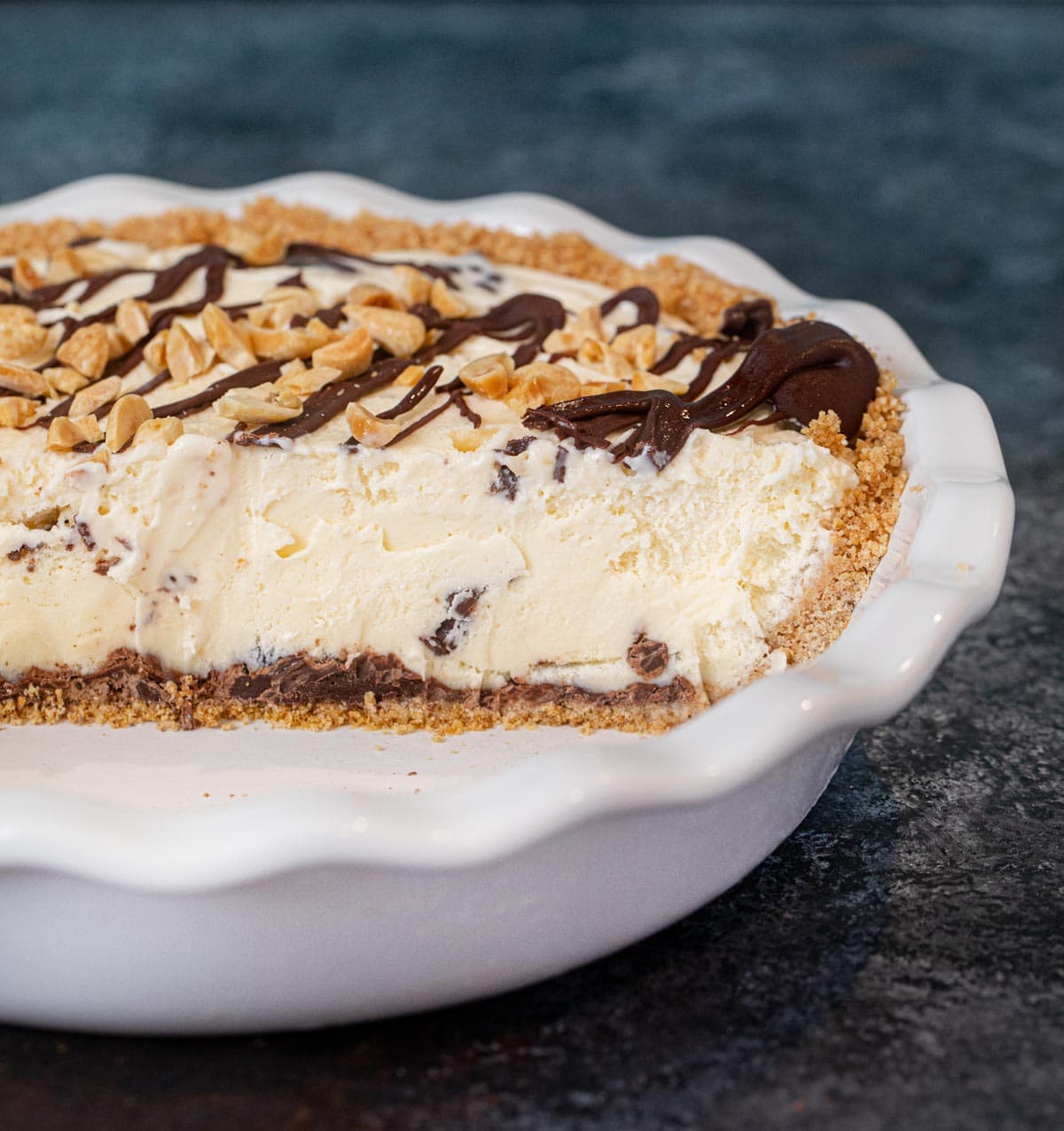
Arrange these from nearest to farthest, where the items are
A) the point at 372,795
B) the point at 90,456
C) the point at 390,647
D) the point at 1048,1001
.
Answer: the point at 372,795
the point at 1048,1001
the point at 90,456
the point at 390,647

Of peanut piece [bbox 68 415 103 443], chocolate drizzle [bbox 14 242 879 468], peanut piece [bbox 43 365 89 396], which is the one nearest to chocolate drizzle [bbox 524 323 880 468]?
chocolate drizzle [bbox 14 242 879 468]

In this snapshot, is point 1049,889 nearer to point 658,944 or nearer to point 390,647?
point 658,944

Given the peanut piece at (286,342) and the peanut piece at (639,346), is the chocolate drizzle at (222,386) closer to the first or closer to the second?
the peanut piece at (286,342)

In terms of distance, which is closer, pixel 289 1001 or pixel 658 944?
pixel 289 1001

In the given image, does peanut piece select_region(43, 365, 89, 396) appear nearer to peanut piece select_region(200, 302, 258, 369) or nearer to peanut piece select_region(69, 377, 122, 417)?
peanut piece select_region(69, 377, 122, 417)

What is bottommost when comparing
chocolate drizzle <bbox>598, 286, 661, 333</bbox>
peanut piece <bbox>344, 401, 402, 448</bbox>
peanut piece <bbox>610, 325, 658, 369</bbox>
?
peanut piece <bbox>344, 401, 402, 448</bbox>

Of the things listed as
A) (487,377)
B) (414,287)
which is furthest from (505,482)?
(414,287)

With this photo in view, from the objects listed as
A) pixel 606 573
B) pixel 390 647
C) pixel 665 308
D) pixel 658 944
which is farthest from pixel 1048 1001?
pixel 665 308
